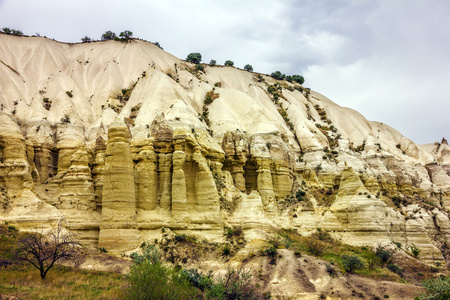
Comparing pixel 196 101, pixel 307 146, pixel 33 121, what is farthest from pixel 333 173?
pixel 33 121

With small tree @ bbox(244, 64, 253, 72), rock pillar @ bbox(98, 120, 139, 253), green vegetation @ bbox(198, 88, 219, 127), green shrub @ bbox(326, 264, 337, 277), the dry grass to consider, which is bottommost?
green shrub @ bbox(326, 264, 337, 277)

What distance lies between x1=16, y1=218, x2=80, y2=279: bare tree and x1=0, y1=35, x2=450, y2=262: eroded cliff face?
6.70ft

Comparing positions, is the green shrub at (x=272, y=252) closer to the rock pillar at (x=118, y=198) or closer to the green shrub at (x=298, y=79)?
the rock pillar at (x=118, y=198)

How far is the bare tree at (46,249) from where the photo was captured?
24683 mm

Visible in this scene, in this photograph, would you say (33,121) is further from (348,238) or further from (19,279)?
(348,238)

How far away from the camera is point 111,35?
73.6m

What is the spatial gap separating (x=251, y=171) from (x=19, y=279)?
29564mm

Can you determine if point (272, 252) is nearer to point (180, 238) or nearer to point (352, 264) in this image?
point (352, 264)

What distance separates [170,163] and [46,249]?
45.7 ft

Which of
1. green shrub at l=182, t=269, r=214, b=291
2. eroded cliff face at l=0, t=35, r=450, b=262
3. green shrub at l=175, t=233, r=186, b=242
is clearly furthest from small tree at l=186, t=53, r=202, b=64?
green shrub at l=182, t=269, r=214, b=291

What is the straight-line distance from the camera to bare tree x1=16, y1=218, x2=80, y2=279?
24.7m

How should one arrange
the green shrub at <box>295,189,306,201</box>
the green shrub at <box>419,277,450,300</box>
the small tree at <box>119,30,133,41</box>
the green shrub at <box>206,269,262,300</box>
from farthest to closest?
1. the small tree at <box>119,30,133,41</box>
2. the green shrub at <box>295,189,306,201</box>
3. the green shrub at <box>419,277,450,300</box>
4. the green shrub at <box>206,269,262,300</box>

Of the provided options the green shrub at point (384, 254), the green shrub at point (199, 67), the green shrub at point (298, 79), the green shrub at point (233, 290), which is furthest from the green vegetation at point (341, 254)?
the green shrub at point (298, 79)

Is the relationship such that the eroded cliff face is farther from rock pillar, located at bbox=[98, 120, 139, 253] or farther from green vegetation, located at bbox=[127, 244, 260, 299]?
green vegetation, located at bbox=[127, 244, 260, 299]
